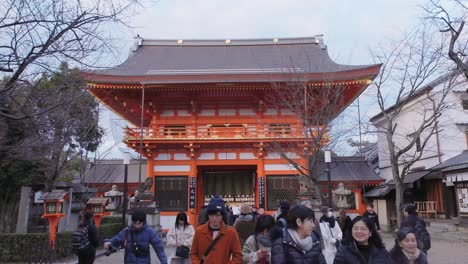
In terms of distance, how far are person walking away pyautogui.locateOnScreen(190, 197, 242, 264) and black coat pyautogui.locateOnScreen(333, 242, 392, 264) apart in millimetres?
1162

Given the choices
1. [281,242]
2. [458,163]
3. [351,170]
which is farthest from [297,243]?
[351,170]

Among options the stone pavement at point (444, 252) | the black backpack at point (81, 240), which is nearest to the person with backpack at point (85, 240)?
the black backpack at point (81, 240)

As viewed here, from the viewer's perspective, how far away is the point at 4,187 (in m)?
14.1

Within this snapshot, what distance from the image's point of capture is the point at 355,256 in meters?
3.46

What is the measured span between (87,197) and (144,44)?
13.1 meters

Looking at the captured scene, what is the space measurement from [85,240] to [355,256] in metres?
5.36

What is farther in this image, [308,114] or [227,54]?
[227,54]

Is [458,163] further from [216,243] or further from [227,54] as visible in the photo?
[216,243]

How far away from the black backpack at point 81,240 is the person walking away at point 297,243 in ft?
15.1

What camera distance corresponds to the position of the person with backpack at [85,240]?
23.0 ft

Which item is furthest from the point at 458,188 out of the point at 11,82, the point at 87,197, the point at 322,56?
the point at 11,82

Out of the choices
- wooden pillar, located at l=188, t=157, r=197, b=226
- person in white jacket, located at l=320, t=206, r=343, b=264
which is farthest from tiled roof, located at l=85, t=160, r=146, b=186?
person in white jacket, located at l=320, t=206, r=343, b=264

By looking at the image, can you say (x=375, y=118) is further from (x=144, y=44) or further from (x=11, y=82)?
(x=11, y=82)

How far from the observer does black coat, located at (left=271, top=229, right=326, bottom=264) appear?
3652mm
